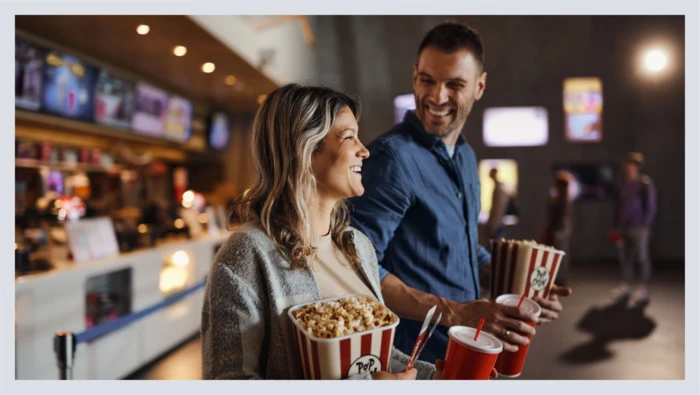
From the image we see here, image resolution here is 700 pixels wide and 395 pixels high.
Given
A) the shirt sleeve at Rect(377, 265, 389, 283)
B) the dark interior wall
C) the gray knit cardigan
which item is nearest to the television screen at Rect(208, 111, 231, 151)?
the dark interior wall

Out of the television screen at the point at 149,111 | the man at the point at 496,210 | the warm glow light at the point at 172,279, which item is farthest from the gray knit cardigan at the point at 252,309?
the man at the point at 496,210

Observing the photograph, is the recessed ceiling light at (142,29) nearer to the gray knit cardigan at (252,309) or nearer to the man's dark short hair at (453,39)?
the man's dark short hair at (453,39)

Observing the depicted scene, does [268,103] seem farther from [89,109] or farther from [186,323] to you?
[89,109]

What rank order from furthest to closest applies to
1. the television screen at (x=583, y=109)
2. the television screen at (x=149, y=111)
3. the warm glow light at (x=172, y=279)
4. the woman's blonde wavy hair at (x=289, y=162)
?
the television screen at (x=583, y=109) < the television screen at (x=149, y=111) < the warm glow light at (x=172, y=279) < the woman's blonde wavy hair at (x=289, y=162)

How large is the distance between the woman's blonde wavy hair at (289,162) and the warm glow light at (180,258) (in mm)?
3759

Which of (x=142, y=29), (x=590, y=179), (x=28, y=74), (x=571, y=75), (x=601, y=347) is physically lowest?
(x=601, y=347)

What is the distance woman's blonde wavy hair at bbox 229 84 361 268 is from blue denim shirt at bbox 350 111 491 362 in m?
0.35

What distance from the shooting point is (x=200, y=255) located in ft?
17.7

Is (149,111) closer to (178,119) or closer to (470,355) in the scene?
(178,119)

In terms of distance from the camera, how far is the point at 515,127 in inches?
416

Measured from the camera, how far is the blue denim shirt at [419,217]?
5.42 ft

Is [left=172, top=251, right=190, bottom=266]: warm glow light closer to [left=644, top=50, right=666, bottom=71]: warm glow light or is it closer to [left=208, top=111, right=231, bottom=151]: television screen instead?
[left=208, top=111, right=231, bottom=151]: television screen

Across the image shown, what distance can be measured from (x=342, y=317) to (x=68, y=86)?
481 centimetres

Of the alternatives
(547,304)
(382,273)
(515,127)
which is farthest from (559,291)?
(515,127)
